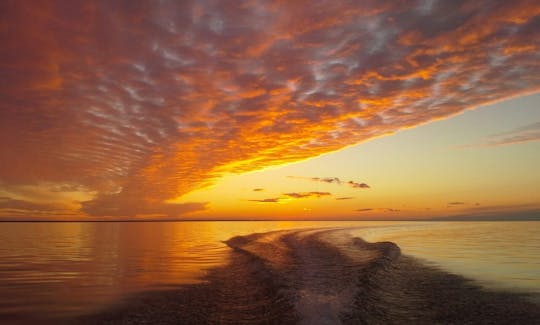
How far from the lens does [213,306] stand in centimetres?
1714

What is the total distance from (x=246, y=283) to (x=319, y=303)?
747cm

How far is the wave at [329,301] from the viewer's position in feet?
49.1

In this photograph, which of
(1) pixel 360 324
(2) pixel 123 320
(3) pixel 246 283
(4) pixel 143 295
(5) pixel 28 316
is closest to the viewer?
(1) pixel 360 324

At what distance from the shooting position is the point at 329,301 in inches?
662

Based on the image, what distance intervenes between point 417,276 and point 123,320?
60.9ft

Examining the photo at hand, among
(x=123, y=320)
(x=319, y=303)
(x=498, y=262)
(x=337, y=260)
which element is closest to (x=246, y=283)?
(x=319, y=303)

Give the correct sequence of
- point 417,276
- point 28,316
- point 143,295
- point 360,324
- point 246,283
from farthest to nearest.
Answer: point 417,276
point 246,283
point 143,295
point 28,316
point 360,324

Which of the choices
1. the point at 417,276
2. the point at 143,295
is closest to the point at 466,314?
the point at 417,276

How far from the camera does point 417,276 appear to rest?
25250 millimetres

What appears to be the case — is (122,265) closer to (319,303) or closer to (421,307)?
(319,303)

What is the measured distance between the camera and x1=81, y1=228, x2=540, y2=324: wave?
1495 cm

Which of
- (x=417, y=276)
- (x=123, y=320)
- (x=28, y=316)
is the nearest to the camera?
(x=123, y=320)

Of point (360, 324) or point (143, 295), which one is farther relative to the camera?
point (143, 295)

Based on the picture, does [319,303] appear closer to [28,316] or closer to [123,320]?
[123,320]
